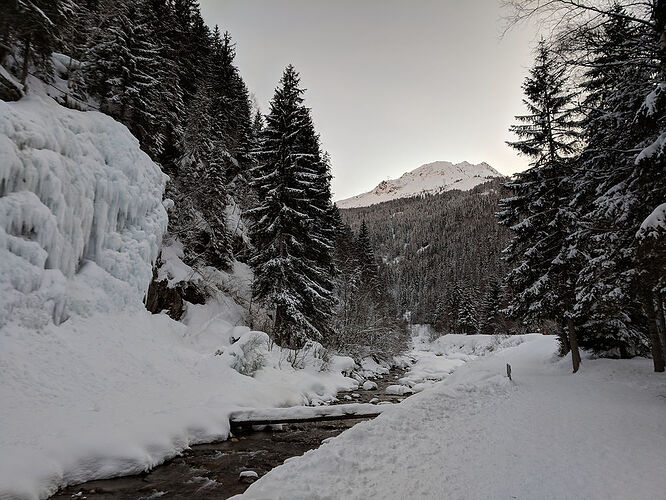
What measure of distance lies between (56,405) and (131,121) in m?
12.9

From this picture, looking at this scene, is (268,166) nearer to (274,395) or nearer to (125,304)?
(125,304)

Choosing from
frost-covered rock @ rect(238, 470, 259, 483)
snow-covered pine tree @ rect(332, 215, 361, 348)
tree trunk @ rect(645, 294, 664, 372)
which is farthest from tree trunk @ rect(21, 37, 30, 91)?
tree trunk @ rect(645, 294, 664, 372)

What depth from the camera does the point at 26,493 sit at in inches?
186

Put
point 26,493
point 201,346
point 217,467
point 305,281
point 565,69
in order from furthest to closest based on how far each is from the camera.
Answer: point 305,281 → point 201,346 → point 217,467 → point 565,69 → point 26,493

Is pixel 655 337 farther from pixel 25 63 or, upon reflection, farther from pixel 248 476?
pixel 25 63

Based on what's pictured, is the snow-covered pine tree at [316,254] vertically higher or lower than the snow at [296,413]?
higher

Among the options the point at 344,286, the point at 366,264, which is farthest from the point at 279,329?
the point at 366,264

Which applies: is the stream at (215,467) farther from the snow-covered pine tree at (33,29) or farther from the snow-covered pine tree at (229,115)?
the snow-covered pine tree at (229,115)

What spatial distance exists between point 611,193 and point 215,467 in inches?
462

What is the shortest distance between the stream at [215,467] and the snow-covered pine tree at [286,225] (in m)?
6.76

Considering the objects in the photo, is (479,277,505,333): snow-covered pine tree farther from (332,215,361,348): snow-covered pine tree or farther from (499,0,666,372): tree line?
(499,0,666,372): tree line

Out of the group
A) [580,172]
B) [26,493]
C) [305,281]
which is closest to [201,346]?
[305,281]

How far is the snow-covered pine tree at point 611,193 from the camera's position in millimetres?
6160

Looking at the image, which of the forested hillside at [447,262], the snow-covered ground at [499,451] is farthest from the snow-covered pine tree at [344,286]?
the forested hillside at [447,262]
